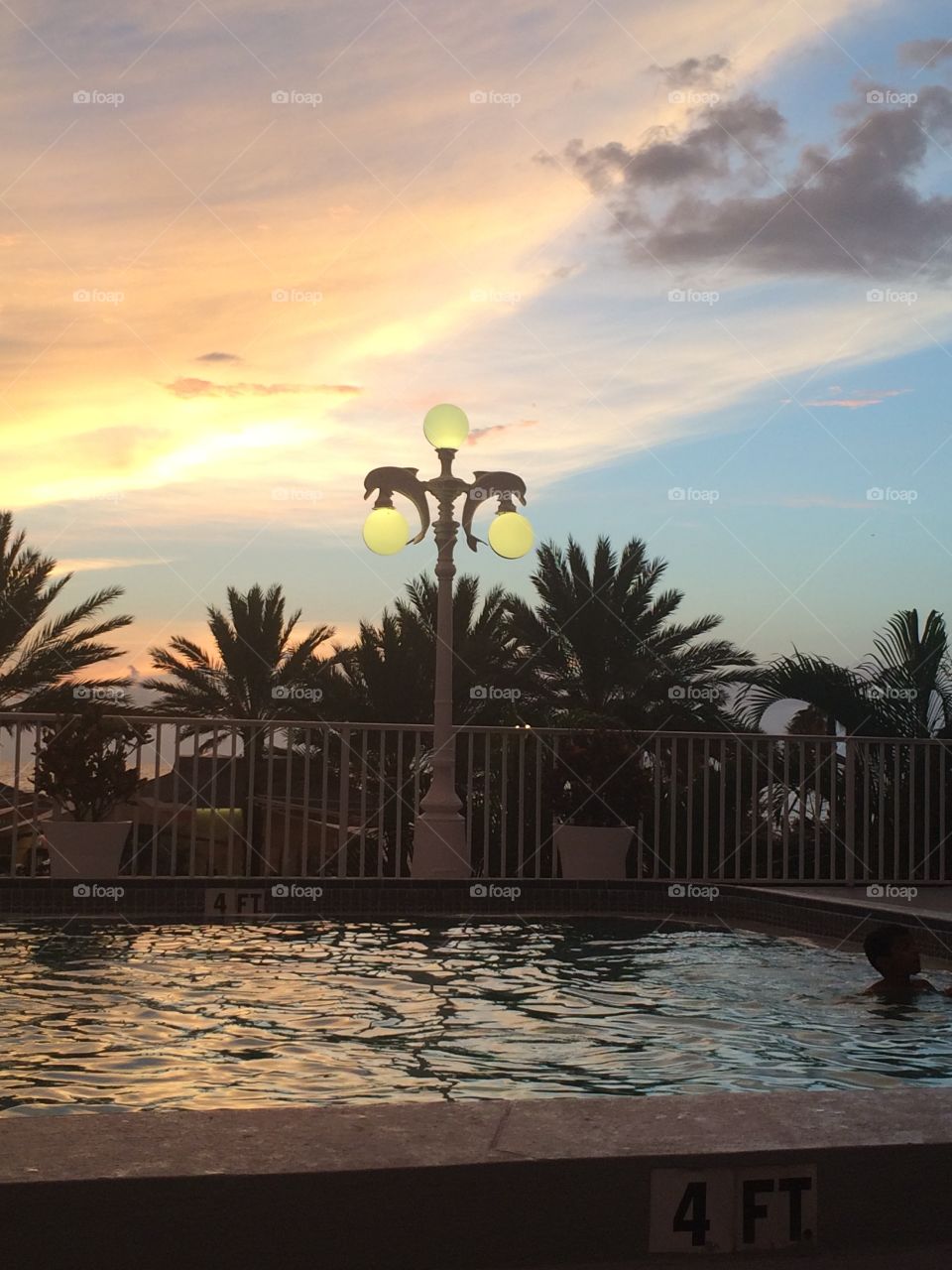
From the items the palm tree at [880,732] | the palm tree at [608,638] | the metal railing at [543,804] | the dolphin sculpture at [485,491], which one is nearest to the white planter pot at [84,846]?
the metal railing at [543,804]

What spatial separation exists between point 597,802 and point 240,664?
1136 centimetres

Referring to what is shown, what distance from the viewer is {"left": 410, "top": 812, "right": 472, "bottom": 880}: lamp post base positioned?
410 inches

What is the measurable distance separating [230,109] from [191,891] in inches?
262

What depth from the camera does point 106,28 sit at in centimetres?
1076

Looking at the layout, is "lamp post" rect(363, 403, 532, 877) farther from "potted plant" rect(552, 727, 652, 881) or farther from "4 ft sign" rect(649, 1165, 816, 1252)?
"4 ft sign" rect(649, 1165, 816, 1252)

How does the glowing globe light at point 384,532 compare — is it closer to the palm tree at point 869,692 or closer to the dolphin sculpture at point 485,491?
the dolphin sculpture at point 485,491

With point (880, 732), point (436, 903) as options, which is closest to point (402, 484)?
point (436, 903)

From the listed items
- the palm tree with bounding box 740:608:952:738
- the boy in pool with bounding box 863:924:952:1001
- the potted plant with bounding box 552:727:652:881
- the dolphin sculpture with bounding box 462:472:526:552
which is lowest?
the boy in pool with bounding box 863:924:952:1001

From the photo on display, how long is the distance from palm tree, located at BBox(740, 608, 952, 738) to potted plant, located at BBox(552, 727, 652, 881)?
458cm

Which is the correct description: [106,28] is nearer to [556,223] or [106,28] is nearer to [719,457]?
[556,223]

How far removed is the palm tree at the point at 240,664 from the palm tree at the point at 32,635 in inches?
65.3

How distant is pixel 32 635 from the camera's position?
62.6 feet

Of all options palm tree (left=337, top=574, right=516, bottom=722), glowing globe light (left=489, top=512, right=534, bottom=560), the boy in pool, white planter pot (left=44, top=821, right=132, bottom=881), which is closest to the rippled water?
the boy in pool

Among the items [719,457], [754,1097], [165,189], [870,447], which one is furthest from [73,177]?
[754,1097]
